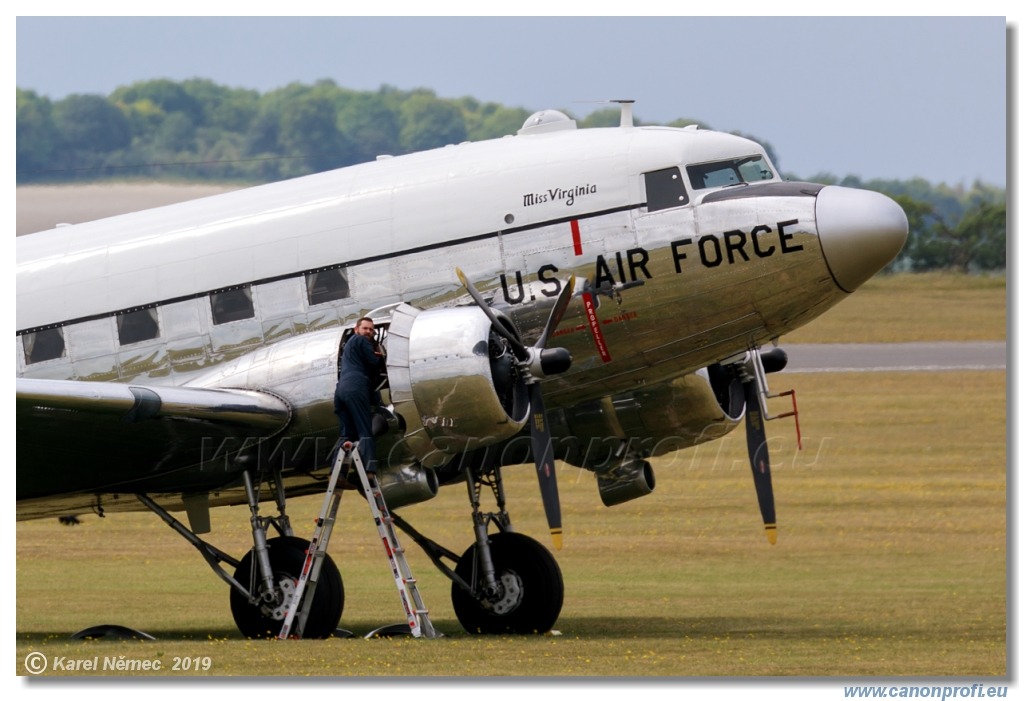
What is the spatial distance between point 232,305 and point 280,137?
964cm

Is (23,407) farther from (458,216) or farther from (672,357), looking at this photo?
(672,357)

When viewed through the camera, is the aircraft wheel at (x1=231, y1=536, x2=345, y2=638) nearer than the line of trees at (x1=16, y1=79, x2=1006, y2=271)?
Yes

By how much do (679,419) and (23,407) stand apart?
21.1 ft

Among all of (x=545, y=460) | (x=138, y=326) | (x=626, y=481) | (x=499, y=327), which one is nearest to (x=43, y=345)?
(x=138, y=326)

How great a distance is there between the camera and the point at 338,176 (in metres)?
15.5

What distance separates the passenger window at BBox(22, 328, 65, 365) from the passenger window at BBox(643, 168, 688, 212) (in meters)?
5.75

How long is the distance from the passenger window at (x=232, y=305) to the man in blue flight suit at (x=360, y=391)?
1.77 m

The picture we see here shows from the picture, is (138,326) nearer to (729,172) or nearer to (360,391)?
(360,391)

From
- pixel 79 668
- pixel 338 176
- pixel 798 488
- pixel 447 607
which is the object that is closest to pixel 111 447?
pixel 79 668

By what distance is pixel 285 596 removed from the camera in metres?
14.7

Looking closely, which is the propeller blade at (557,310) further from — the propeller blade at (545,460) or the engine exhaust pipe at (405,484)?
the engine exhaust pipe at (405,484)

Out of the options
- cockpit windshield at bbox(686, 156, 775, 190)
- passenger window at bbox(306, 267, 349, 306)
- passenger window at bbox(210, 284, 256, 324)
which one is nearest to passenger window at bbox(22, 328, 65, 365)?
passenger window at bbox(210, 284, 256, 324)

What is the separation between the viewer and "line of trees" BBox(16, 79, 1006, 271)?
19.0 meters

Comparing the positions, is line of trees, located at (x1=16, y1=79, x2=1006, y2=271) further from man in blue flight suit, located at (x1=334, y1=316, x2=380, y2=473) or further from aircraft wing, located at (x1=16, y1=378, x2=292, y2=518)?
man in blue flight suit, located at (x1=334, y1=316, x2=380, y2=473)
